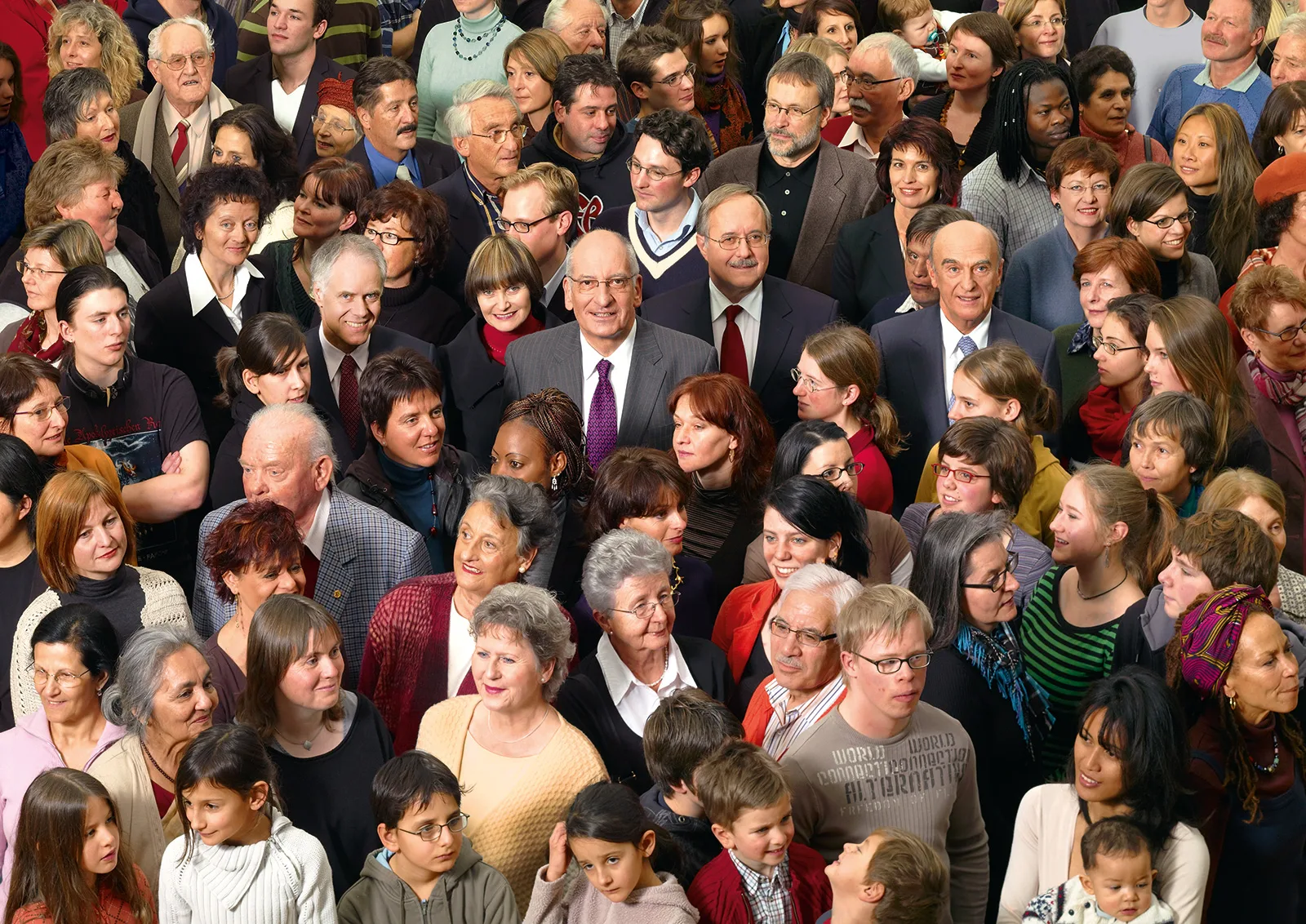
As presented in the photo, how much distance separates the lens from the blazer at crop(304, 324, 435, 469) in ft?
21.2

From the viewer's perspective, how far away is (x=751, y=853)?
4.27 metres

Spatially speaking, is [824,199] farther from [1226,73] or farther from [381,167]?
[1226,73]

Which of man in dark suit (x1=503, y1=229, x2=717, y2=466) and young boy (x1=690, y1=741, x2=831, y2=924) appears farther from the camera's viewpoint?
man in dark suit (x1=503, y1=229, x2=717, y2=466)

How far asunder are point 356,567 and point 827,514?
4.98 feet

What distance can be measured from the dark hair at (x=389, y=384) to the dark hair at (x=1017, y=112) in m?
2.95

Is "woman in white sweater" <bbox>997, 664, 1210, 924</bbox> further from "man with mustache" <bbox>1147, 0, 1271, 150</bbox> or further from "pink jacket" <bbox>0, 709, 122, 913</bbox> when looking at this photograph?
"man with mustache" <bbox>1147, 0, 1271, 150</bbox>

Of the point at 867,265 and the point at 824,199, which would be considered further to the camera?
the point at 824,199

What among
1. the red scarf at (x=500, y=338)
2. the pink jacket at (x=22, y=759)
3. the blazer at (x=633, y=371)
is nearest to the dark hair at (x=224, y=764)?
the pink jacket at (x=22, y=759)

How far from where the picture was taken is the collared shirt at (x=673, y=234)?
7.38 m

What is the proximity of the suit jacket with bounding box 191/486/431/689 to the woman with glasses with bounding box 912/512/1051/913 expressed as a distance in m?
1.65

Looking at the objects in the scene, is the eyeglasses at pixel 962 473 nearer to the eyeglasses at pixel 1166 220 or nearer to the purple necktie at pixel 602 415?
the purple necktie at pixel 602 415

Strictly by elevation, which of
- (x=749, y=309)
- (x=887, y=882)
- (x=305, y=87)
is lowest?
(x=305, y=87)

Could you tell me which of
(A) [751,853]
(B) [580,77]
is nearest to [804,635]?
(A) [751,853]

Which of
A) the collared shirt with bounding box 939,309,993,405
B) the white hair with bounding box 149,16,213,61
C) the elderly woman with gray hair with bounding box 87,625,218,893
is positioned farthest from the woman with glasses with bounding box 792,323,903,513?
the white hair with bounding box 149,16,213,61
